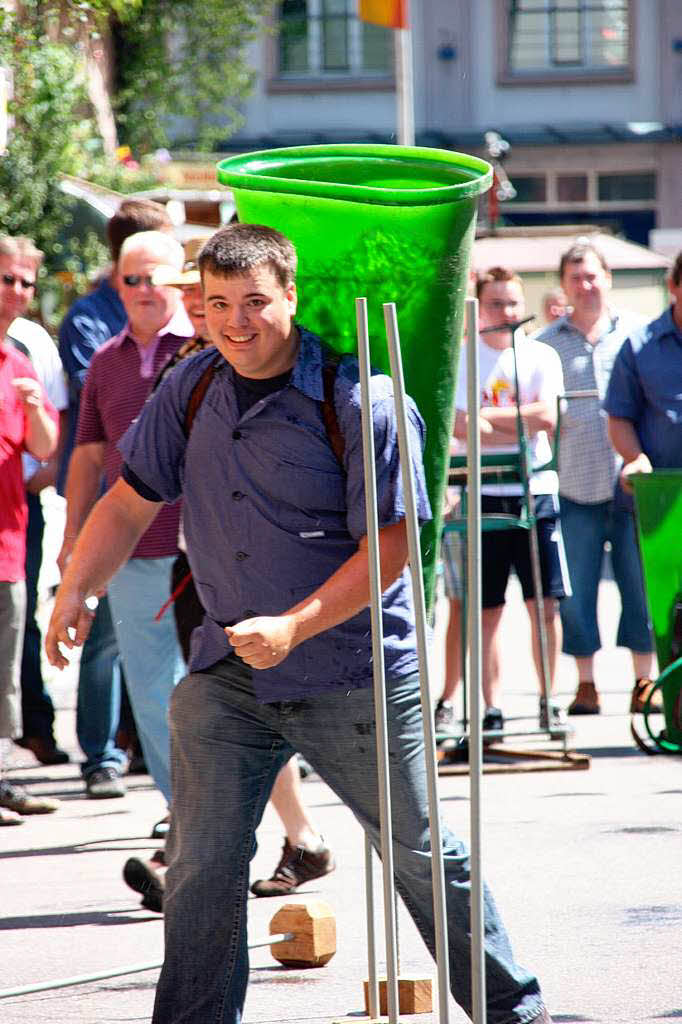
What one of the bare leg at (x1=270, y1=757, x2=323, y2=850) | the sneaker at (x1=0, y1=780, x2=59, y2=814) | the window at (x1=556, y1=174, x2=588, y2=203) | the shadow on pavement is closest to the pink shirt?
the bare leg at (x1=270, y1=757, x2=323, y2=850)

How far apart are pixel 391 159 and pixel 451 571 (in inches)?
171

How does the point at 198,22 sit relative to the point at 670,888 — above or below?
above

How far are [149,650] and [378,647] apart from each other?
3075mm

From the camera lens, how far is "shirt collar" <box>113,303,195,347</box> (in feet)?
22.4

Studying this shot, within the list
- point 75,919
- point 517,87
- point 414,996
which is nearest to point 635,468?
point 75,919

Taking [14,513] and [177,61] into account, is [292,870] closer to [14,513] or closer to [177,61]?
[14,513]

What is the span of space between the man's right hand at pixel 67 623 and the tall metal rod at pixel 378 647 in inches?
30.7

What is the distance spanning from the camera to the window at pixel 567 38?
124 ft

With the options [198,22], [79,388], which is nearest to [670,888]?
[79,388]

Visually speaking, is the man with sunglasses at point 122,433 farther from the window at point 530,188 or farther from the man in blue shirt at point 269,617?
the window at point 530,188

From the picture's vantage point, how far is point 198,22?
995 inches

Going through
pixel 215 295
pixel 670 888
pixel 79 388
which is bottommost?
pixel 670 888

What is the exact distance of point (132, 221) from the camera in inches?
294

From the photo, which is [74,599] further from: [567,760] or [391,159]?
[567,760]
